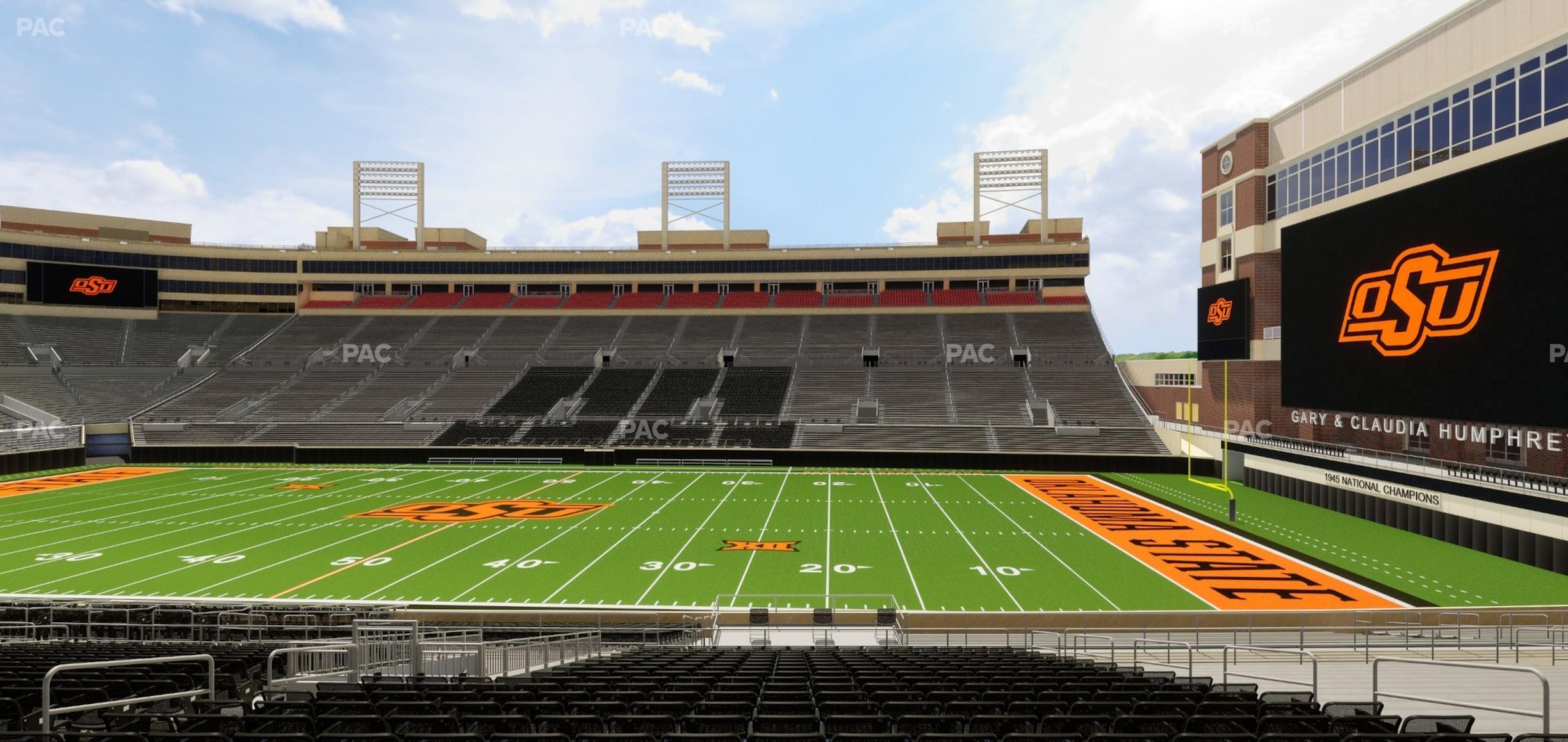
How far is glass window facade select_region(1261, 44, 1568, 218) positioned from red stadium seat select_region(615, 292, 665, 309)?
4277 centimetres

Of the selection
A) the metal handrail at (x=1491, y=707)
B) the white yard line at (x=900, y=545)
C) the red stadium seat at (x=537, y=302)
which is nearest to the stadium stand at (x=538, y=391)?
the red stadium seat at (x=537, y=302)

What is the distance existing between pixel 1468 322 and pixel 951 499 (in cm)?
1658

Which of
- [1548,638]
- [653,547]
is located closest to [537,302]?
[653,547]

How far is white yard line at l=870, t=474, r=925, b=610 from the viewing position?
17.8 m

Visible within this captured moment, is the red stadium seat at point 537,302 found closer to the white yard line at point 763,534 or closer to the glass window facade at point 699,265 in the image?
the glass window facade at point 699,265

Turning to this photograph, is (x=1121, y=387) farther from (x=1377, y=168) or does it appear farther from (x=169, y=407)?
(x=169, y=407)

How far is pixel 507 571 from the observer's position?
19969 millimetres

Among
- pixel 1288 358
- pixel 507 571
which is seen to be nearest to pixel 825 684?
pixel 507 571

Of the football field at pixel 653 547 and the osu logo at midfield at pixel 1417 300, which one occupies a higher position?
the osu logo at midfield at pixel 1417 300

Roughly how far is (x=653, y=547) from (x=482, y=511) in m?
8.83

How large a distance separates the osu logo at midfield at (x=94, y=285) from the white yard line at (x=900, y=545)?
190 ft

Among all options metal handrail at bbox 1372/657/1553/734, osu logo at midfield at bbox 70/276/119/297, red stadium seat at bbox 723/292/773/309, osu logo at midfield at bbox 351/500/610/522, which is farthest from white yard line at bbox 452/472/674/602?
osu logo at midfield at bbox 70/276/119/297

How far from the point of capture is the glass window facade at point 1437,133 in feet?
73.6
